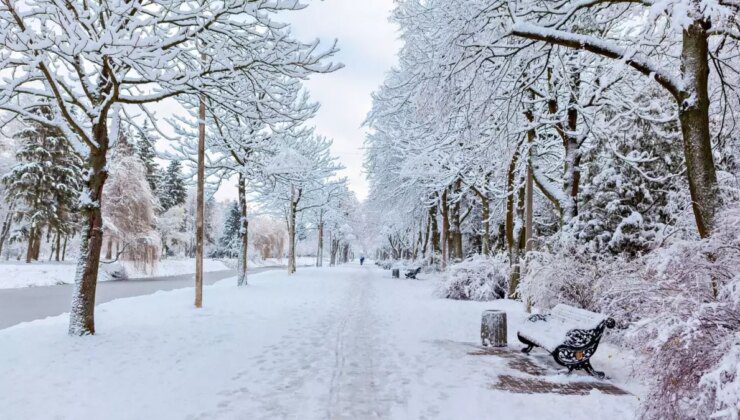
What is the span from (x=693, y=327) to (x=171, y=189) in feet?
185

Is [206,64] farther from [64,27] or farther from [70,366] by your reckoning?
[70,366]

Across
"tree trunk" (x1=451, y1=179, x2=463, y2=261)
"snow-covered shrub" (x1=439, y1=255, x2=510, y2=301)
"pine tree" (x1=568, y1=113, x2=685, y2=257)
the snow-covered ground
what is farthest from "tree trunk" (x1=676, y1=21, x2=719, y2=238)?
"tree trunk" (x1=451, y1=179, x2=463, y2=261)

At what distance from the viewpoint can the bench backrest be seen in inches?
245

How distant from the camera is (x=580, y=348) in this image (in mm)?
6125

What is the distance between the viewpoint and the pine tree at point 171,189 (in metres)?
52.4

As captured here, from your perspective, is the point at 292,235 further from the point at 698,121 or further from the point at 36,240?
the point at 698,121

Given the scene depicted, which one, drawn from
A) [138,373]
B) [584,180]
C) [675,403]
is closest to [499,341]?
[675,403]

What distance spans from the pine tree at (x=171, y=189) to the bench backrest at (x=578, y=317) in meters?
51.8

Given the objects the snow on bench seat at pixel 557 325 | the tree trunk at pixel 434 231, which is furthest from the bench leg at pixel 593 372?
the tree trunk at pixel 434 231

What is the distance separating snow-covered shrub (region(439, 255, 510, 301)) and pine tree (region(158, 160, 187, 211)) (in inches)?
1766

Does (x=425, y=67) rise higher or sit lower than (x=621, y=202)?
higher

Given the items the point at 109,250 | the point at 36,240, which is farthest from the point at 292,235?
the point at 36,240

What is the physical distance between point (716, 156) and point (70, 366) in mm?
14628

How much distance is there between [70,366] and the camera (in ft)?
20.0
